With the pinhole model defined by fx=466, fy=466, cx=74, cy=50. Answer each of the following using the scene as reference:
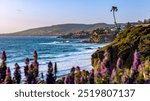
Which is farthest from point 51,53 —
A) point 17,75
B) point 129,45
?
point 17,75

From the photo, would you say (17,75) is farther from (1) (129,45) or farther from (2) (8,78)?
(1) (129,45)

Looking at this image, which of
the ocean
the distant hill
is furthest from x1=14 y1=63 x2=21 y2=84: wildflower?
the distant hill

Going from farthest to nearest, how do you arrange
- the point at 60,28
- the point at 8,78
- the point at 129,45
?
the point at 60,28 < the point at 129,45 < the point at 8,78

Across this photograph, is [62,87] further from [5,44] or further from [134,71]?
[5,44]

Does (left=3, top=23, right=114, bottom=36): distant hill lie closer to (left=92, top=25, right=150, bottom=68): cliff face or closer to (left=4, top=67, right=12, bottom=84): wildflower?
(left=92, top=25, right=150, bottom=68): cliff face

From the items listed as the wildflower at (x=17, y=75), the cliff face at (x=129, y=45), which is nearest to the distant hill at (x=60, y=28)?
the cliff face at (x=129, y=45)

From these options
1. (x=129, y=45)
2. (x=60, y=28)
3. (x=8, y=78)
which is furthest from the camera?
(x=60, y=28)

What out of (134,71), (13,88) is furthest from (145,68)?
(13,88)
